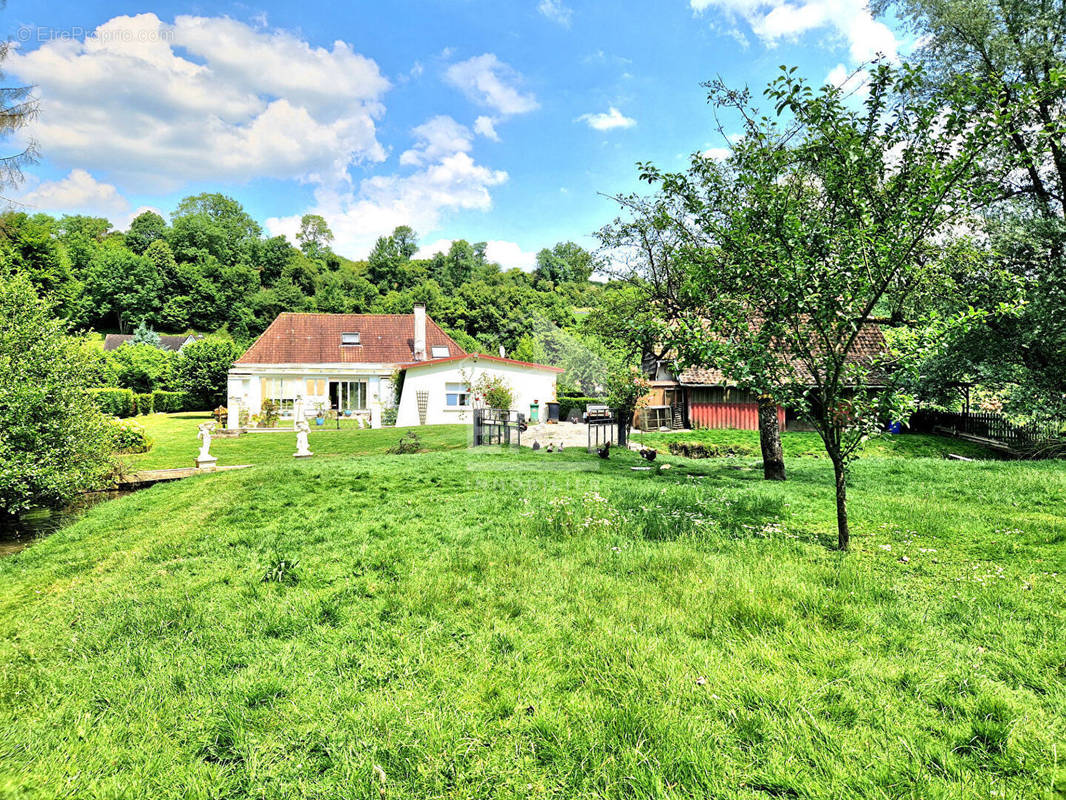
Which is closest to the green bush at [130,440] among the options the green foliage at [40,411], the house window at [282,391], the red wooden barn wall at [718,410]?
the green foliage at [40,411]

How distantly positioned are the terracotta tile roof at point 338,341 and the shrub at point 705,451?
56.2 feet

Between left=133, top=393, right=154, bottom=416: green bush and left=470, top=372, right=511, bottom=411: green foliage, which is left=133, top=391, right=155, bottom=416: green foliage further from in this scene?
left=470, top=372, right=511, bottom=411: green foliage

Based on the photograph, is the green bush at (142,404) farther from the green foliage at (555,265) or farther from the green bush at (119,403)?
the green foliage at (555,265)

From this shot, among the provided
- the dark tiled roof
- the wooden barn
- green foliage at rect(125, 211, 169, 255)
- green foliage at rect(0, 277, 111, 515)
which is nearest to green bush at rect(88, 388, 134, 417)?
green foliage at rect(0, 277, 111, 515)

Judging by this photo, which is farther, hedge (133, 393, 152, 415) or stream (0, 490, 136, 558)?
hedge (133, 393, 152, 415)

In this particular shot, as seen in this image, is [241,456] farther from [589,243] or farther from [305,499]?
[589,243]

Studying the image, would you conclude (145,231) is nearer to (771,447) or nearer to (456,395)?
(456,395)

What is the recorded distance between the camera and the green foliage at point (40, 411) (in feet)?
32.2

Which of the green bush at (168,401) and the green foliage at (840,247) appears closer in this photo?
the green foliage at (840,247)

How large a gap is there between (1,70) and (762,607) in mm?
17822

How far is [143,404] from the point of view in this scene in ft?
96.7

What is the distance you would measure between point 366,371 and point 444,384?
8.28 metres

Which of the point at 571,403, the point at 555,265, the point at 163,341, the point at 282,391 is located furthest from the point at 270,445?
the point at 163,341

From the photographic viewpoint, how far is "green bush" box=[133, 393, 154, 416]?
28.4 metres
